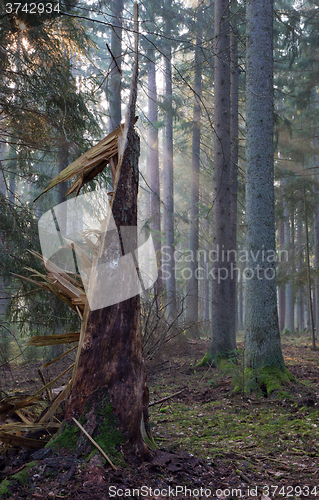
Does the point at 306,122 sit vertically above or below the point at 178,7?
below

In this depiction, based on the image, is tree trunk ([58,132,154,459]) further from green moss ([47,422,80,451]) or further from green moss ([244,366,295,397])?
green moss ([244,366,295,397])

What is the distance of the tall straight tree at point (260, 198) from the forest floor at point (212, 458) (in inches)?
27.0

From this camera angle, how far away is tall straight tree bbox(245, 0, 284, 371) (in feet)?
20.1

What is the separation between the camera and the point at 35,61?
18.9 feet

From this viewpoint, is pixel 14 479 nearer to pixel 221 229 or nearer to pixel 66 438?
pixel 66 438

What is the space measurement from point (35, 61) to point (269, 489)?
679cm

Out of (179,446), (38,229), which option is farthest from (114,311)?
(38,229)

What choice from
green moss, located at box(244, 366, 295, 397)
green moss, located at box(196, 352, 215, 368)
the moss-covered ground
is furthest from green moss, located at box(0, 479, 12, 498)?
green moss, located at box(196, 352, 215, 368)

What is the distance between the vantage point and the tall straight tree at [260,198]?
611 cm

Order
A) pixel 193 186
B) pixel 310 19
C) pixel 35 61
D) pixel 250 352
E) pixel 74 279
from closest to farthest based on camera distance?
1. pixel 74 279
2. pixel 35 61
3. pixel 250 352
4. pixel 310 19
5. pixel 193 186

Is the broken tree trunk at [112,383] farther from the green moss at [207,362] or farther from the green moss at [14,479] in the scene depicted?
the green moss at [207,362]

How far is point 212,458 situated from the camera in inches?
122

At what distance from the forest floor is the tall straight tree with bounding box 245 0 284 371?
685 mm

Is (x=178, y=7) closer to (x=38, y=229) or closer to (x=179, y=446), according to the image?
(x=38, y=229)
